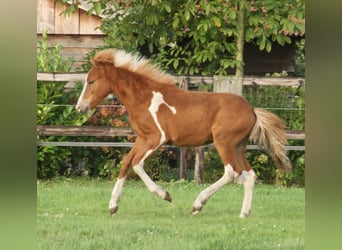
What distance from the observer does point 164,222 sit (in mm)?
3873

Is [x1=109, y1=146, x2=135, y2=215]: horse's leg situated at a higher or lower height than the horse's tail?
lower

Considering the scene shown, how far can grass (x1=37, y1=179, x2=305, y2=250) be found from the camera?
11.8ft

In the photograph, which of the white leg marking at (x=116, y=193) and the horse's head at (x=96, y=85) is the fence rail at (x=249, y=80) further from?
the white leg marking at (x=116, y=193)

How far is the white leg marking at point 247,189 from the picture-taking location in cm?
395

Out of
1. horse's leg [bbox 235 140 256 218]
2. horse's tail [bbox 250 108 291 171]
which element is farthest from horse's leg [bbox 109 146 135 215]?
horse's tail [bbox 250 108 291 171]

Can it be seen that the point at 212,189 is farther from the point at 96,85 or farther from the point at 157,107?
the point at 96,85

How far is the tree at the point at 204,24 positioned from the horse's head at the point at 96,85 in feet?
3.71

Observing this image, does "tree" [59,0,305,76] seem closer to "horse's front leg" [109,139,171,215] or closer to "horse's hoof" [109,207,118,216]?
"horse's front leg" [109,139,171,215]

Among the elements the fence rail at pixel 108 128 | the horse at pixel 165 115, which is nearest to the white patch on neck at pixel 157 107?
the horse at pixel 165 115

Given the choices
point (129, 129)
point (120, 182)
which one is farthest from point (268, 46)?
point (120, 182)

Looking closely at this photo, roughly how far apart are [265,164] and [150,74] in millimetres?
2173

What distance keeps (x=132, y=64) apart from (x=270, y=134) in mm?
1003
